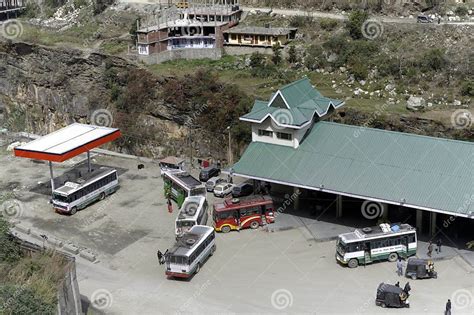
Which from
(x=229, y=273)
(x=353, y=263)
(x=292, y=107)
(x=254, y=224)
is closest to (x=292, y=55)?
(x=292, y=107)

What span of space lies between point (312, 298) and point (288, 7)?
153 feet

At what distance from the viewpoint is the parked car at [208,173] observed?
48103mm

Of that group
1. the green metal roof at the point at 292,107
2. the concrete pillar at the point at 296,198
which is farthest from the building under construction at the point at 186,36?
the concrete pillar at the point at 296,198

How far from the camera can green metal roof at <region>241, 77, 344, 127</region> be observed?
42.1 metres

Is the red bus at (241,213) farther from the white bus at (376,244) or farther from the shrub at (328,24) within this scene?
the shrub at (328,24)

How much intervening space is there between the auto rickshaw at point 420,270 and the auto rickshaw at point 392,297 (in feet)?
8.23

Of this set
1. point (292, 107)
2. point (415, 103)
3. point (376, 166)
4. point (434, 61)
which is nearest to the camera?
point (376, 166)

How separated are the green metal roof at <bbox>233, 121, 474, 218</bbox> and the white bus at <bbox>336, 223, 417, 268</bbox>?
6.63ft

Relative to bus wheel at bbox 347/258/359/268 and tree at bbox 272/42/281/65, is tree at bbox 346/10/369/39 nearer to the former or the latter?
tree at bbox 272/42/281/65

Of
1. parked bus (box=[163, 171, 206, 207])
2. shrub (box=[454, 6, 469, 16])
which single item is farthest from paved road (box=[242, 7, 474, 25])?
parked bus (box=[163, 171, 206, 207])

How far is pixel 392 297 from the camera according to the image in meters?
31.2

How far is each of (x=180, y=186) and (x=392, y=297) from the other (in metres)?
17.6

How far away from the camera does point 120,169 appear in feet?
170

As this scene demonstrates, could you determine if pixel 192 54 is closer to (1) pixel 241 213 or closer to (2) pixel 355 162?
(1) pixel 241 213
